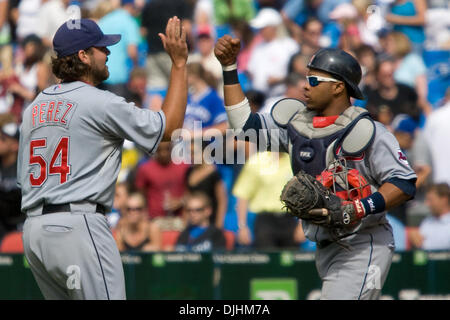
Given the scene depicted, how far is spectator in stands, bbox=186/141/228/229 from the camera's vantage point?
9.69 m

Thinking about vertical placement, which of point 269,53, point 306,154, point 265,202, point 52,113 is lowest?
point 265,202

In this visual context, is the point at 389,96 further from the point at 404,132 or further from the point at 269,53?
the point at 269,53

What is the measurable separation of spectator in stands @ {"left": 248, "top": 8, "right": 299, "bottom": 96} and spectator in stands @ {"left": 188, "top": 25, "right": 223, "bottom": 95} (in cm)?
54

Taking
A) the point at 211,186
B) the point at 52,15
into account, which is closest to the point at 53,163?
the point at 211,186

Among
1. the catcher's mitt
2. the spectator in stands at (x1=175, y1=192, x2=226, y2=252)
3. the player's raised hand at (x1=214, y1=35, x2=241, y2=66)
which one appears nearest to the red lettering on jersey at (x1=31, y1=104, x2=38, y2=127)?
the player's raised hand at (x1=214, y1=35, x2=241, y2=66)

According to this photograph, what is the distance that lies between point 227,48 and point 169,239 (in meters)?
4.19

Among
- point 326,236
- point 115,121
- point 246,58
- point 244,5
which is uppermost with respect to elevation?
point 244,5

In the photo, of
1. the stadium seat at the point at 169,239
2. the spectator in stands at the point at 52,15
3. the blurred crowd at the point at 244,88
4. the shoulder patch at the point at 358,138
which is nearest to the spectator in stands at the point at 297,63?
the blurred crowd at the point at 244,88

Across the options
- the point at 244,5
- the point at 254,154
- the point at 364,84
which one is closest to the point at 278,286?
the point at 254,154

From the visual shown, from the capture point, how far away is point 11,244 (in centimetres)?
917

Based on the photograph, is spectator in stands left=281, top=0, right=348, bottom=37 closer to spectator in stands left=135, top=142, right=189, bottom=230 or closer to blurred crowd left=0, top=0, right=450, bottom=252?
blurred crowd left=0, top=0, right=450, bottom=252

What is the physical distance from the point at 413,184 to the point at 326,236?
63 centimetres

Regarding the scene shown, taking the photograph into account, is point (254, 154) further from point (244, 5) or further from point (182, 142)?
point (244, 5)

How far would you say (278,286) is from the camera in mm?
8156
